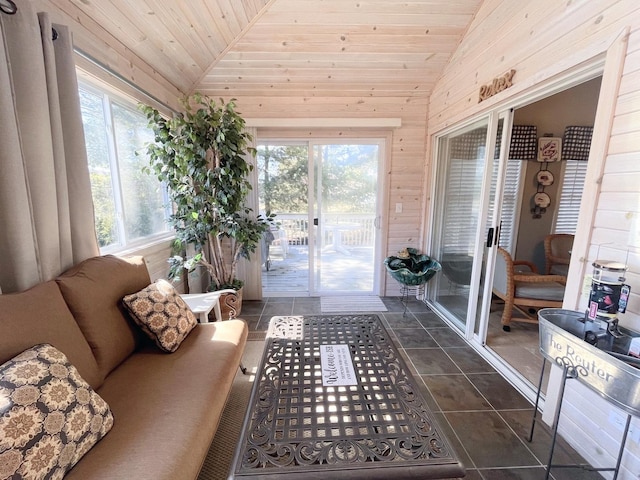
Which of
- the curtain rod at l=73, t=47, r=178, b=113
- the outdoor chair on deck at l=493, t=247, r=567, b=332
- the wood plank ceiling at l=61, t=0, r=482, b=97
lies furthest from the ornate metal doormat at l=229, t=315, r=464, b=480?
the wood plank ceiling at l=61, t=0, r=482, b=97

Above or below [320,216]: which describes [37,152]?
above

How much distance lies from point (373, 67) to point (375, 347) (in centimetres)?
269

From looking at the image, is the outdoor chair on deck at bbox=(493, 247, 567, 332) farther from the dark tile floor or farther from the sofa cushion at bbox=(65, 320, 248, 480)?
the sofa cushion at bbox=(65, 320, 248, 480)

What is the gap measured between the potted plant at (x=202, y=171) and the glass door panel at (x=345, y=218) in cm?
99

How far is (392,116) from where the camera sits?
3.22 meters

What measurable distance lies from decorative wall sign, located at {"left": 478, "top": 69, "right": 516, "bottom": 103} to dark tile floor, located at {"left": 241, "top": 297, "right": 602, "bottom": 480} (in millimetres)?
2098

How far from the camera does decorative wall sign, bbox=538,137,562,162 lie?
3232 millimetres

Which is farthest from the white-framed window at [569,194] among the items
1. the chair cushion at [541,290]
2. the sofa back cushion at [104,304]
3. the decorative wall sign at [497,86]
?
the sofa back cushion at [104,304]

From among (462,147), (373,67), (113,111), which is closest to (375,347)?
(462,147)

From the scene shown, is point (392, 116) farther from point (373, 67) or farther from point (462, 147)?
point (462, 147)

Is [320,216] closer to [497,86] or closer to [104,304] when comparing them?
[497,86]

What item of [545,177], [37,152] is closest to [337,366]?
[37,152]

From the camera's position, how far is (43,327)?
1082 millimetres

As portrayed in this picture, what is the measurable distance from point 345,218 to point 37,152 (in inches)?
109
